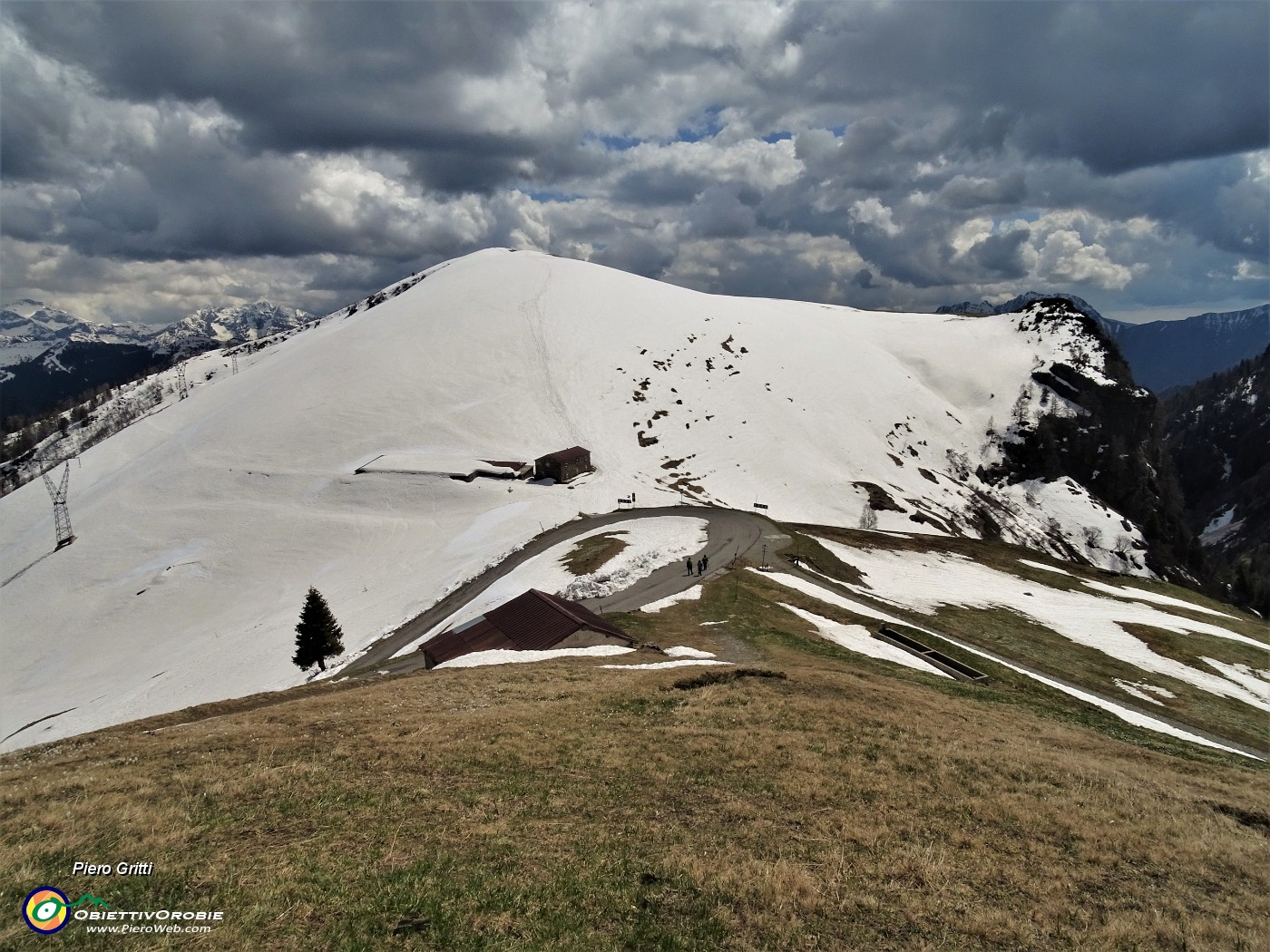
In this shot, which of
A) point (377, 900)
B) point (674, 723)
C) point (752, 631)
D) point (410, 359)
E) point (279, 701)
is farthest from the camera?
point (410, 359)

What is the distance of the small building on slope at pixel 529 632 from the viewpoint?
37406mm

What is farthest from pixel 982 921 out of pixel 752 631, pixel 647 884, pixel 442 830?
pixel 752 631

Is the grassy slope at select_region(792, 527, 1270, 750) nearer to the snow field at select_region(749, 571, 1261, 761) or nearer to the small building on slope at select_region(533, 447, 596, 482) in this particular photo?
the snow field at select_region(749, 571, 1261, 761)

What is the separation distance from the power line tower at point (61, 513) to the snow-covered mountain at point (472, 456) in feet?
7.09

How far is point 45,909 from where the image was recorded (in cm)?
1011

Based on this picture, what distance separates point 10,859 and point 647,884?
1204 cm

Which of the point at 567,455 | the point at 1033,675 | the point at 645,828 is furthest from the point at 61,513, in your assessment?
the point at 1033,675

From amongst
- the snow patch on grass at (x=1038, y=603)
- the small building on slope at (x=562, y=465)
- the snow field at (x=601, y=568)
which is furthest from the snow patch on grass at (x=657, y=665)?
the small building on slope at (x=562, y=465)

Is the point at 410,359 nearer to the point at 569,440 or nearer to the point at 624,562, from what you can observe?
the point at 569,440

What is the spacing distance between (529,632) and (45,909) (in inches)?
1128

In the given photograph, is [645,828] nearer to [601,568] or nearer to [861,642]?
[861,642]

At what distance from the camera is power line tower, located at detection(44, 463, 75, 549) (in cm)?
9562

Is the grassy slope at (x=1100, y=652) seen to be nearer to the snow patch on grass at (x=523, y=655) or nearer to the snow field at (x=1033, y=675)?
the snow field at (x=1033, y=675)

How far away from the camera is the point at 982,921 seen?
11.2 m
